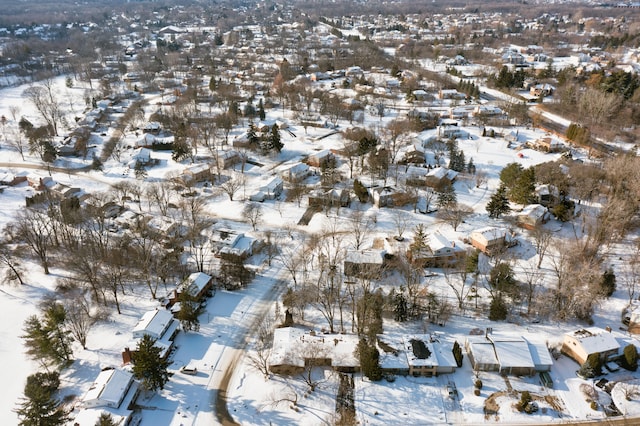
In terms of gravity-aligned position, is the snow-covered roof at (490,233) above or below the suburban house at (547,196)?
below

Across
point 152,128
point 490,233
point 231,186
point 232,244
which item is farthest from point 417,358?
point 152,128

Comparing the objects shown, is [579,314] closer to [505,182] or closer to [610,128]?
[505,182]

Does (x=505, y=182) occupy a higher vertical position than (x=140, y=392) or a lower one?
higher

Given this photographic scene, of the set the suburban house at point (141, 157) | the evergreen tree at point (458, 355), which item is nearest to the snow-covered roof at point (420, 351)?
the evergreen tree at point (458, 355)

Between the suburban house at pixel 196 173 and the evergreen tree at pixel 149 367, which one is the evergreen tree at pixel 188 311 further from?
the suburban house at pixel 196 173

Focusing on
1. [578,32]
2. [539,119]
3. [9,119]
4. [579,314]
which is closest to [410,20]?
[578,32]
